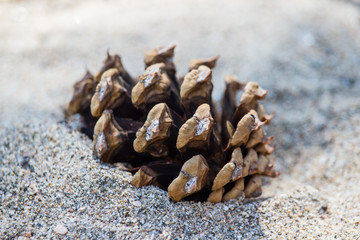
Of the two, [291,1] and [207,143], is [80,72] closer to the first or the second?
[207,143]

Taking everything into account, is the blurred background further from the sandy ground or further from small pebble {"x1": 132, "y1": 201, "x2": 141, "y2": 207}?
small pebble {"x1": 132, "y1": 201, "x2": 141, "y2": 207}

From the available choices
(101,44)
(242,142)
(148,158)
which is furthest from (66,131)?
(101,44)

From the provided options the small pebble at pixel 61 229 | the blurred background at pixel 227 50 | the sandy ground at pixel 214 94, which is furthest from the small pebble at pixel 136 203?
the blurred background at pixel 227 50

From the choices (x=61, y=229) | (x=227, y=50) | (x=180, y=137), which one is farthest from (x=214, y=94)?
(x=61, y=229)

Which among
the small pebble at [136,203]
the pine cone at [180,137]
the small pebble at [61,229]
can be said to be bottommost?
the small pebble at [136,203]

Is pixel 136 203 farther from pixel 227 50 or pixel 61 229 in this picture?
pixel 227 50

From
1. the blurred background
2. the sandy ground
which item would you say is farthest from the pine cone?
the blurred background

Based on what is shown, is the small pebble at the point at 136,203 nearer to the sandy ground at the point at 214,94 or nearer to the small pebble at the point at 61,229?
the sandy ground at the point at 214,94
